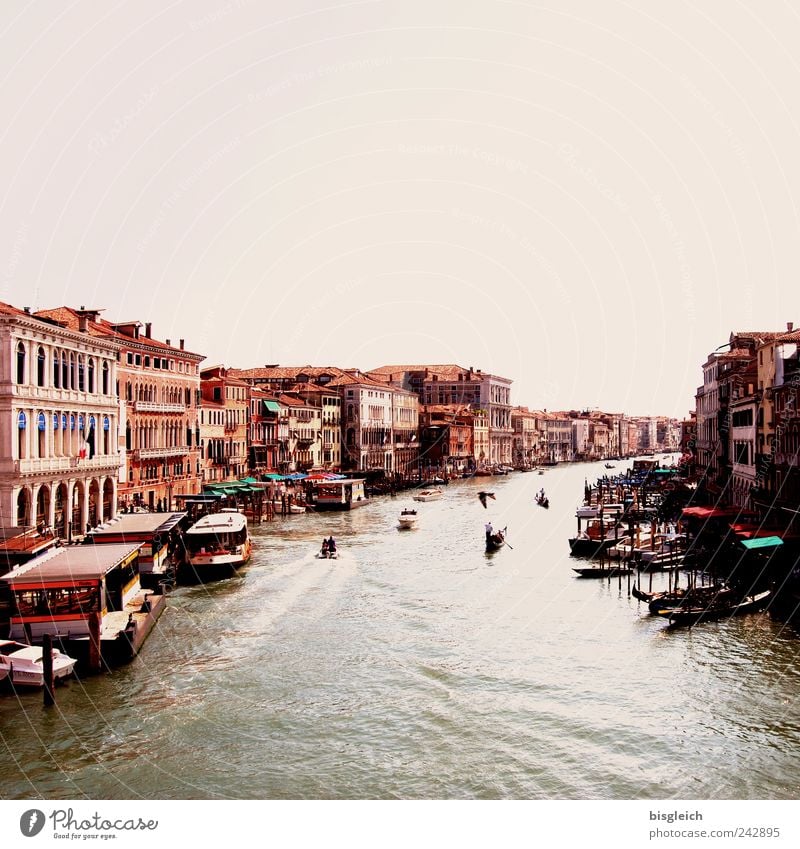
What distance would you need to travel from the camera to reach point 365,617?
19516 mm

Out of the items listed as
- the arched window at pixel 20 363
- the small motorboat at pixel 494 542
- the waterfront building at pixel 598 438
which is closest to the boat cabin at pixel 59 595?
the arched window at pixel 20 363

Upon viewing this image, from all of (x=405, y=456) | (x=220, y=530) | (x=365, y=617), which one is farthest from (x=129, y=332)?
(x=405, y=456)

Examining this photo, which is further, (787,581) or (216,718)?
(787,581)

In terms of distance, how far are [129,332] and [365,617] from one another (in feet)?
65.9

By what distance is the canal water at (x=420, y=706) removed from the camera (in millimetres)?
10992

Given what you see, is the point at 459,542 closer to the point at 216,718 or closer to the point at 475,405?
the point at 216,718

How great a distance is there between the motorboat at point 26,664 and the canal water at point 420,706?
1.08 feet

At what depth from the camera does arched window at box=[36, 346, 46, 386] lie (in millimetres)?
22719

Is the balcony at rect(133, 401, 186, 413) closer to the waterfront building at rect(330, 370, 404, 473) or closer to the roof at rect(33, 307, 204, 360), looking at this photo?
the roof at rect(33, 307, 204, 360)

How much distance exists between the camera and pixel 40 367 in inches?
907

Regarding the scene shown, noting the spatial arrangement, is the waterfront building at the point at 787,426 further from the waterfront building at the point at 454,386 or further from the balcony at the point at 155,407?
the waterfront building at the point at 454,386
